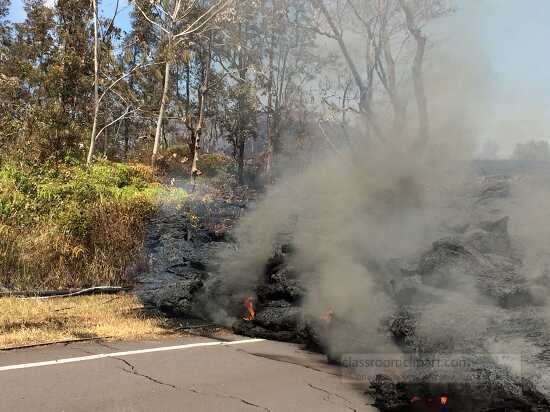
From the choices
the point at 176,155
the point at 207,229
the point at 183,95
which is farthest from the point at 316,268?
the point at 183,95

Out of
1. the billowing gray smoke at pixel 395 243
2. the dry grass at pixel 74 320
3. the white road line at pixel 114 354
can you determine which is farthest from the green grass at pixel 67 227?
the white road line at pixel 114 354

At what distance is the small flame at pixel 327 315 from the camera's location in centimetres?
661

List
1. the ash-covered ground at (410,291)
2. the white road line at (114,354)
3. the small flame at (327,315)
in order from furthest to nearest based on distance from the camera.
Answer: the small flame at (327,315)
the white road line at (114,354)
the ash-covered ground at (410,291)

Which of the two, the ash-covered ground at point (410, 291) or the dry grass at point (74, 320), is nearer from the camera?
the ash-covered ground at point (410, 291)

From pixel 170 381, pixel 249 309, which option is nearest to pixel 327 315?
pixel 249 309

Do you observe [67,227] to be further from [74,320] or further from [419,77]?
[419,77]

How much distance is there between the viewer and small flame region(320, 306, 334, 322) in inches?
260

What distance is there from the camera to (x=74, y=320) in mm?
7539

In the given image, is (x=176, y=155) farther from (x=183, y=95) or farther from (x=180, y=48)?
(x=183, y=95)

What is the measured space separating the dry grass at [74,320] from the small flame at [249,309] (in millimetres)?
1241

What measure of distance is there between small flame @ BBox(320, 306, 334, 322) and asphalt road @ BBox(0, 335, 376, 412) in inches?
20.0

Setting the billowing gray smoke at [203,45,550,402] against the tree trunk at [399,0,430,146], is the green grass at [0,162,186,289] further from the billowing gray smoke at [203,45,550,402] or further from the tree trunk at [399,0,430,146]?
the tree trunk at [399,0,430,146]

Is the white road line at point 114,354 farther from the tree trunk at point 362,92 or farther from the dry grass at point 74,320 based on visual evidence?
the tree trunk at point 362,92

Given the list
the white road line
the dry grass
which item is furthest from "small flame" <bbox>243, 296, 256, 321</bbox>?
the dry grass
